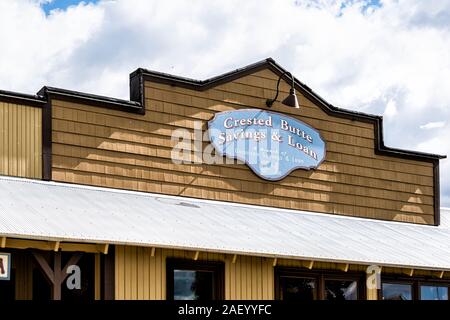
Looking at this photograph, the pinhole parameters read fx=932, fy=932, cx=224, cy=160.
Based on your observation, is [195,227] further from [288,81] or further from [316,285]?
Result: [288,81]

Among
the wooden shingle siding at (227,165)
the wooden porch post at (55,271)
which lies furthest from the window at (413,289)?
the wooden porch post at (55,271)

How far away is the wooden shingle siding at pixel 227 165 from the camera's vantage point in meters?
18.1

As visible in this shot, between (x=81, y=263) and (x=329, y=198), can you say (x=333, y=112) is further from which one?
(x=81, y=263)

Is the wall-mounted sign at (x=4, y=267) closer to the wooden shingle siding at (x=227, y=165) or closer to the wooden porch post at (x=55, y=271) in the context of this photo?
the wooden porch post at (x=55, y=271)

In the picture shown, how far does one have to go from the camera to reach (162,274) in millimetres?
16500

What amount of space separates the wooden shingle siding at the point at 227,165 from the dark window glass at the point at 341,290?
97.5 inches

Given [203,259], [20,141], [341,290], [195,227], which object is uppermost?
[20,141]

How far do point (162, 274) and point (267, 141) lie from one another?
17.3 feet

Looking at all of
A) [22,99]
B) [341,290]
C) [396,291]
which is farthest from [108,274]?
[396,291]

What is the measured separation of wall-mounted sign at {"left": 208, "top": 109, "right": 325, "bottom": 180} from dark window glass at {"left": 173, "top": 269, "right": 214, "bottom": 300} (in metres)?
3.48

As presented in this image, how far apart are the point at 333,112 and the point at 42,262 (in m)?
9.78

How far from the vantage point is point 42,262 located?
48.1ft

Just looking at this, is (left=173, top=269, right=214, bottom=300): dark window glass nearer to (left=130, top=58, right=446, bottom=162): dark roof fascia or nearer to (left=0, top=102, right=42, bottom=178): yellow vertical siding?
(left=0, top=102, right=42, bottom=178): yellow vertical siding
